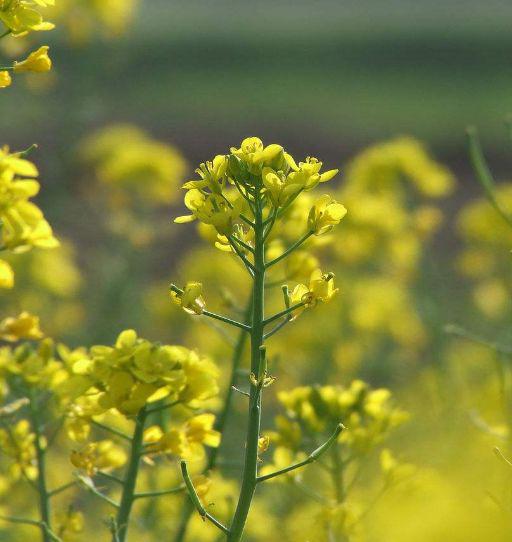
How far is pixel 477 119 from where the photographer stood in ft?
72.6

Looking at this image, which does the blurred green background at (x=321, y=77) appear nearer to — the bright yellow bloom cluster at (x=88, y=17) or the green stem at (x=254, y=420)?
the bright yellow bloom cluster at (x=88, y=17)

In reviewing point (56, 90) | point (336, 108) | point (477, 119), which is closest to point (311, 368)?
point (56, 90)

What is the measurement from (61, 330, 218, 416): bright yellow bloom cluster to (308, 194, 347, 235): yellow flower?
1.06ft

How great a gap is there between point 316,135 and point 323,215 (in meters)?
18.2

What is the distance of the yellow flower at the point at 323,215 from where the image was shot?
175 centimetres

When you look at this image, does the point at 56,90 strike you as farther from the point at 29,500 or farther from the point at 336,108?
the point at 336,108

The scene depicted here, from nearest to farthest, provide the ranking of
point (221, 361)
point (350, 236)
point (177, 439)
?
1. point (177, 439)
2. point (350, 236)
3. point (221, 361)

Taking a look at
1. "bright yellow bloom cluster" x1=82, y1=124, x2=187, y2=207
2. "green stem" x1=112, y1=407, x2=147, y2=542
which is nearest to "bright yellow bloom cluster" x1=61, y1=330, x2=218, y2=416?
"green stem" x1=112, y1=407, x2=147, y2=542

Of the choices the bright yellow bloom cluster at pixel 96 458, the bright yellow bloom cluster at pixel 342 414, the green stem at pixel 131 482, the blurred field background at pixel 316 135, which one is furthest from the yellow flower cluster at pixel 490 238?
the green stem at pixel 131 482

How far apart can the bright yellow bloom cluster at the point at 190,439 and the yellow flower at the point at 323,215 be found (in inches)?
17.0

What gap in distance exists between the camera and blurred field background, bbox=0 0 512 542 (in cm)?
359

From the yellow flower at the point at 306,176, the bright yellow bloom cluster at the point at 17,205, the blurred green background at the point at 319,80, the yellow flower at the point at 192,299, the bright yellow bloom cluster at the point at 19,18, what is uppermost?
the blurred green background at the point at 319,80

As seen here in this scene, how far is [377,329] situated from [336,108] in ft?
65.5

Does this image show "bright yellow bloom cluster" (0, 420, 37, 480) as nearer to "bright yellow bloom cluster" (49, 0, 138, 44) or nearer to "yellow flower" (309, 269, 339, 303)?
"yellow flower" (309, 269, 339, 303)
